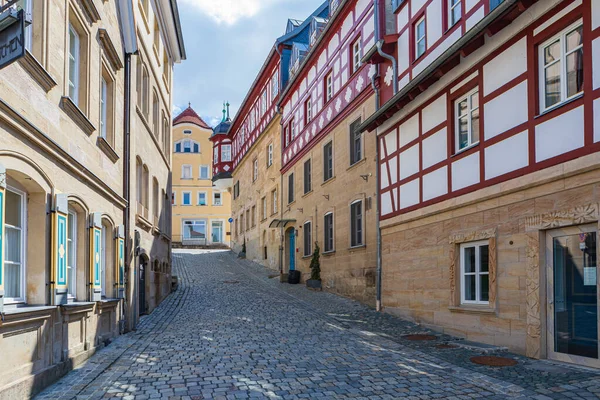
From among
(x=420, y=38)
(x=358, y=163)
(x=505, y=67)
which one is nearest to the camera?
(x=505, y=67)

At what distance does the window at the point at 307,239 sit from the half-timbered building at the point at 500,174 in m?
8.97

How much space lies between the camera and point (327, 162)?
70.7 feet

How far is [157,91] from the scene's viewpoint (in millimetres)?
18734

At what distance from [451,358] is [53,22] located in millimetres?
7527

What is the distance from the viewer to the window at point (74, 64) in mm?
9438

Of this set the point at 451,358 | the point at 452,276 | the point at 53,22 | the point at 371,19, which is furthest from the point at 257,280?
the point at 53,22

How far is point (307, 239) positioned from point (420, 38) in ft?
38.6

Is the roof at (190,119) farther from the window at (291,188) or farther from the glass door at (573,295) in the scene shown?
the glass door at (573,295)

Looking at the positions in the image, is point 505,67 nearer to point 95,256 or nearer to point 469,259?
point 469,259

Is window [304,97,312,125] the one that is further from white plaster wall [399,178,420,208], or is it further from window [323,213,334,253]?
white plaster wall [399,178,420,208]

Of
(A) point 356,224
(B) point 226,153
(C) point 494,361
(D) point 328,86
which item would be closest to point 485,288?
(C) point 494,361

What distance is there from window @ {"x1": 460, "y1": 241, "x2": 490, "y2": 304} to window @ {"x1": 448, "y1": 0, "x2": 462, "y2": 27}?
4515 mm

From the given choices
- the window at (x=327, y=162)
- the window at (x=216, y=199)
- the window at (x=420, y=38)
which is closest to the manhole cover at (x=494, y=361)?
the window at (x=420, y=38)

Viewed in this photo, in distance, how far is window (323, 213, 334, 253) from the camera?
823 inches
